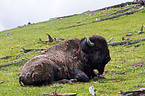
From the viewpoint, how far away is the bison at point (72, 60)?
10290 millimetres

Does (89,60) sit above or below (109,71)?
above

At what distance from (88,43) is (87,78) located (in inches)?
72.2

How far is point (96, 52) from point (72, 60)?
→ 137 cm

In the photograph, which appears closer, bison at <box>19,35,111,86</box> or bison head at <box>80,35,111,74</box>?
bison at <box>19,35,111,86</box>

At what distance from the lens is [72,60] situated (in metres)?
11.7

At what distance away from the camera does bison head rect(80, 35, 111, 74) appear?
11641mm

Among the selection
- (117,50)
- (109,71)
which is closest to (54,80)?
(109,71)

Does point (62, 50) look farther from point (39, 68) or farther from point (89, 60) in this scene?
point (39, 68)

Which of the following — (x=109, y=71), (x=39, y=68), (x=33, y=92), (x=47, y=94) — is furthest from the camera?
(x=109, y=71)

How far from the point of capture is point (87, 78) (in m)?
11.2

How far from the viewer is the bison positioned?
10290mm

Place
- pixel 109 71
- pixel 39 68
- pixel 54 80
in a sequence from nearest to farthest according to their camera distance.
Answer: pixel 39 68, pixel 54 80, pixel 109 71

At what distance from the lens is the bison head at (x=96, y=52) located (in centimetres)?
1164

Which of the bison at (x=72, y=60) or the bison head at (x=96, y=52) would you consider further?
the bison head at (x=96, y=52)
